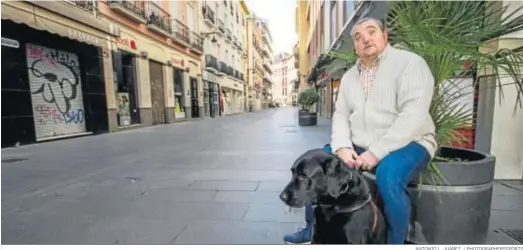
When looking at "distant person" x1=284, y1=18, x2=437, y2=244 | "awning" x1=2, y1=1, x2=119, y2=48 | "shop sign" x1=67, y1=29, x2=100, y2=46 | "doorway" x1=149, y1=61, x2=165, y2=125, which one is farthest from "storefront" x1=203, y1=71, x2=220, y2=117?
"distant person" x1=284, y1=18, x2=437, y2=244

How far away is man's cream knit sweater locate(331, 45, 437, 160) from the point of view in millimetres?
1514

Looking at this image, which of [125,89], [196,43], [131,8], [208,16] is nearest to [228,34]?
[208,16]

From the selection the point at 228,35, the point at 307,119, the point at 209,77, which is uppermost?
the point at 228,35

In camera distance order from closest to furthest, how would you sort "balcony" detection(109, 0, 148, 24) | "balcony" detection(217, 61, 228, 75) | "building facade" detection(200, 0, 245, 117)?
"balcony" detection(109, 0, 148, 24), "building facade" detection(200, 0, 245, 117), "balcony" detection(217, 61, 228, 75)

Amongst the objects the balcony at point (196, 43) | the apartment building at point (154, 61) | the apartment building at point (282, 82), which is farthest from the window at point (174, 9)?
the apartment building at point (282, 82)

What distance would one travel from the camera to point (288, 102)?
3568 inches

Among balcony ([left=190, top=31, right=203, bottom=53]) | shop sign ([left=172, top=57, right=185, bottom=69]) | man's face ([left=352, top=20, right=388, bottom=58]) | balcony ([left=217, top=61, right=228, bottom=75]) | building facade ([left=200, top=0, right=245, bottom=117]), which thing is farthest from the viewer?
balcony ([left=217, top=61, right=228, bottom=75])

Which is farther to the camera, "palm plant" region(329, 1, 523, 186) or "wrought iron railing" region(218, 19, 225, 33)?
"wrought iron railing" region(218, 19, 225, 33)

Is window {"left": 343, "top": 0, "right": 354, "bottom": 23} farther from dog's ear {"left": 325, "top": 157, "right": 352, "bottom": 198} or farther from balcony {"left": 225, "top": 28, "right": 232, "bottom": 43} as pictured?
balcony {"left": 225, "top": 28, "right": 232, "bottom": 43}

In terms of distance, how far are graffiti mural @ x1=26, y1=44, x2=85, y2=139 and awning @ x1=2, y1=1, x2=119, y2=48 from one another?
0.81 meters

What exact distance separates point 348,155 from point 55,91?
955 cm

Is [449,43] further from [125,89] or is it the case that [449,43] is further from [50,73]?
[125,89]

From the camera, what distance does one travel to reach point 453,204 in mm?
1729

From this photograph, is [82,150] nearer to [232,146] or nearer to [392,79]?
[232,146]
